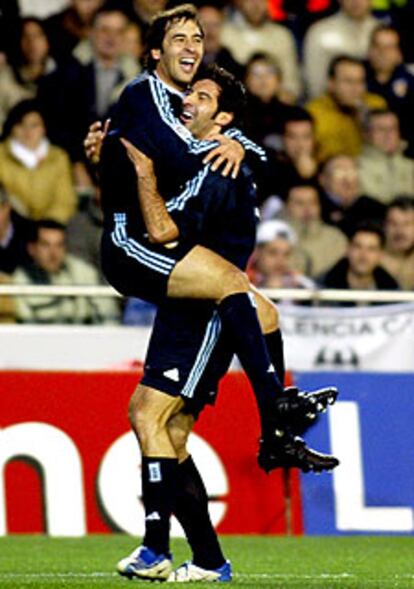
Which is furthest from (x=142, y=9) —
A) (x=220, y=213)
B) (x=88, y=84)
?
(x=220, y=213)

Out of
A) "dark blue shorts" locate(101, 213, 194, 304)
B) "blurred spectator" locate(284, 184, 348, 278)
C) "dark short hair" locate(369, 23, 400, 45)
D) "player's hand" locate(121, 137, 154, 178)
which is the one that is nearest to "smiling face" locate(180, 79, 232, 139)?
"player's hand" locate(121, 137, 154, 178)

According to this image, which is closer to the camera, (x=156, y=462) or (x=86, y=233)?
(x=156, y=462)

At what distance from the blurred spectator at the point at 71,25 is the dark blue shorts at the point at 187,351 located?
754 cm

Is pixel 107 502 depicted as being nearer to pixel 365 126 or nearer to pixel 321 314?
pixel 321 314

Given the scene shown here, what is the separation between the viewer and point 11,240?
48.3 ft

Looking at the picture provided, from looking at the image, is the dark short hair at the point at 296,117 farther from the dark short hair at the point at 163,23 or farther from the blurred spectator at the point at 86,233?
the dark short hair at the point at 163,23

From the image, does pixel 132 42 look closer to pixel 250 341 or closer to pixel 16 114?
pixel 16 114

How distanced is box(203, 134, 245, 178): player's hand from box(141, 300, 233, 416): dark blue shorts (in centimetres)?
61

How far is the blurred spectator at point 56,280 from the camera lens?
13805 millimetres

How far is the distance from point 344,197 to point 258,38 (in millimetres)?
1665

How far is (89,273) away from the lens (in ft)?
48.6

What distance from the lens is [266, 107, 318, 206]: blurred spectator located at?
637 inches

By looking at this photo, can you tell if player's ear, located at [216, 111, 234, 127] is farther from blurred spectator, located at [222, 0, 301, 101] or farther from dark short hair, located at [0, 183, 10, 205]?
blurred spectator, located at [222, 0, 301, 101]

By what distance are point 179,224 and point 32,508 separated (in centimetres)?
468
